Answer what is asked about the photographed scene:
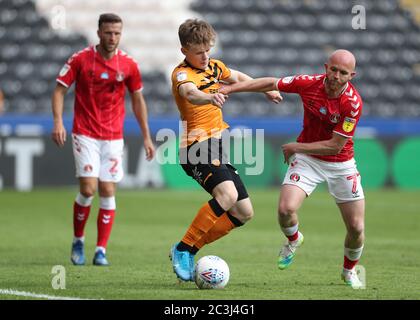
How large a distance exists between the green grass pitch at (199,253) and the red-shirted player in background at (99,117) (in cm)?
56

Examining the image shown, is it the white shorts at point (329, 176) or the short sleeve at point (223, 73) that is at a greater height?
the short sleeve at point (223, 73)

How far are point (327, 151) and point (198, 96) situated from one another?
1.11 meters

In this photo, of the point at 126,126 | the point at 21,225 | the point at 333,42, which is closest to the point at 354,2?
the point at 333,42

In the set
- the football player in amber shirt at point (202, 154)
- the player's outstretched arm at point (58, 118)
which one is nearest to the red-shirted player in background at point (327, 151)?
the football player in amber shirt at point (202, 154)

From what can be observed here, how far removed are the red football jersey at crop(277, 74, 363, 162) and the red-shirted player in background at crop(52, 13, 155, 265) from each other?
1.99 m

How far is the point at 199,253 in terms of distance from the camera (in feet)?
31.1

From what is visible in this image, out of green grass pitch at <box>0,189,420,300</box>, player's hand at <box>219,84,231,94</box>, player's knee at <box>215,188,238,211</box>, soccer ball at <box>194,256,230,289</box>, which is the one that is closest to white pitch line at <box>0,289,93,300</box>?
green grass pitch at <box>0,189,420,300</box>

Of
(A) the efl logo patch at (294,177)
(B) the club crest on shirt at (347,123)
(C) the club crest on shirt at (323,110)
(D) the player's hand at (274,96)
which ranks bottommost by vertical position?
(A) the efl logo patch at (294,177)

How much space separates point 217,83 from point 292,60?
1384cm

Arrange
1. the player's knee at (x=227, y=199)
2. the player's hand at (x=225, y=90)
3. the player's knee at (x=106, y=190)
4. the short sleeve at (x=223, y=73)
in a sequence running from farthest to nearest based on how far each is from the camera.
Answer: the player's knee at (x=106, y=190) < the short sleeve at (x=223, y=73) < the player's knee at (x=227, y=199) < the player's hand at (x=225, y=90)

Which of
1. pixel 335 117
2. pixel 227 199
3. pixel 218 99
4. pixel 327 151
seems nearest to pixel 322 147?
pixel 327 151

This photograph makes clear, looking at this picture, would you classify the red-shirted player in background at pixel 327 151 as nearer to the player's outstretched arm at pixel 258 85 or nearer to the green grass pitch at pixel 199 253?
the player's outstretched arm at pixel 258 85

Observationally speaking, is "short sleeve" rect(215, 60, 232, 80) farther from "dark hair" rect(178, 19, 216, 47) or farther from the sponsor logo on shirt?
the sponsor logo on shirt

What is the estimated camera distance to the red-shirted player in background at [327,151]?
7219 millimetres
